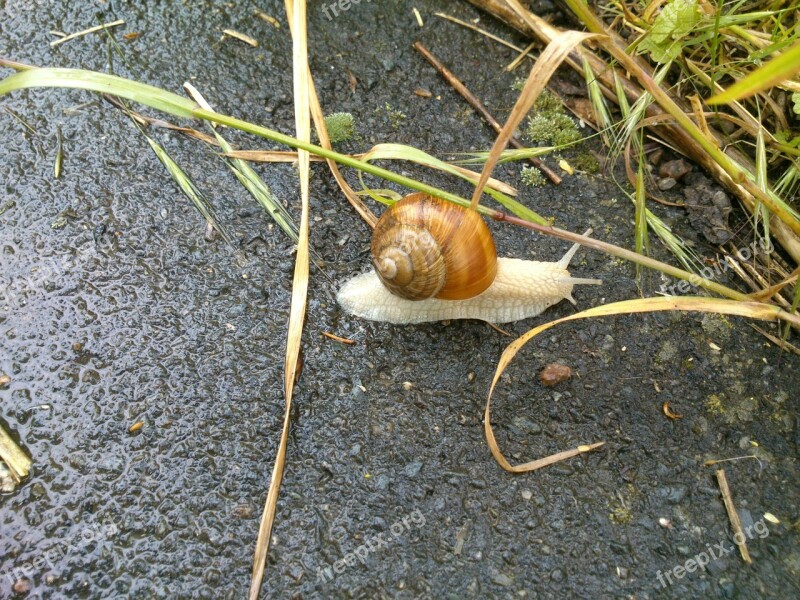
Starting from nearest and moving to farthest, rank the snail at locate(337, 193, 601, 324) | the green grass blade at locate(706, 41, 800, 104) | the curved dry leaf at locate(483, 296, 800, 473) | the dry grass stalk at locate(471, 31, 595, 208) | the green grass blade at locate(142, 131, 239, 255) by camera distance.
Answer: the green grass blade at locate(706, 41, 800, 104), the dry grass stalk at locate(471, 31, 595, 208), the curved dry leaf at locate(483, 296, 800, 473), the snail at locate(337, 193, 601, 324), the green grass blade at locate(142, 131, 239, 255)

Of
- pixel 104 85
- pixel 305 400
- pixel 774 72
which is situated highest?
pixel 774 72

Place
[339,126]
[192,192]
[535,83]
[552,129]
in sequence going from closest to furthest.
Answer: [535,83] → [192,192] → [339,126] → [552,129]

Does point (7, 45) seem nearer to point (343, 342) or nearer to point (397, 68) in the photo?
point (397, 68)

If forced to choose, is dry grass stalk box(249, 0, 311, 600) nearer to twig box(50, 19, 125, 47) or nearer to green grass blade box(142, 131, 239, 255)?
green grass blade box(142, 131, 239, 255)

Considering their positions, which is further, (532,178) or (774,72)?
(532,178)

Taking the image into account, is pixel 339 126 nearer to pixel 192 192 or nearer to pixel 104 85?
pixel 192 192

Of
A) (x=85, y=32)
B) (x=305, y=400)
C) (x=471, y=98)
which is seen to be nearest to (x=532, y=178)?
(x=471, y=98)

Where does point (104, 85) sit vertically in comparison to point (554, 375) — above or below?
above

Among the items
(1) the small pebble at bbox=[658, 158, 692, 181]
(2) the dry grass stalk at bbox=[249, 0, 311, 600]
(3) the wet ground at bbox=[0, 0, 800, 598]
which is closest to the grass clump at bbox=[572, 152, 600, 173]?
(3) the wet ground at bbox=[0, 0, 800, 598]
